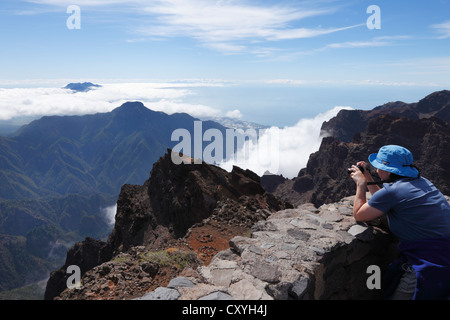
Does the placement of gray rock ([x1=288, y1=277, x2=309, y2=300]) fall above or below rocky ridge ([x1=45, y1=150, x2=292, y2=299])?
above

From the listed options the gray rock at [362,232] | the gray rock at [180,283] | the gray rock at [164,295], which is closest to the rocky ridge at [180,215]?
the gray rock at [180,283]

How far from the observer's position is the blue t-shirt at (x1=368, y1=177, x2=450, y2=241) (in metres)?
5.19

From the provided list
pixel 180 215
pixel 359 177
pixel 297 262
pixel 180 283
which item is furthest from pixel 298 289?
pixel 180 215

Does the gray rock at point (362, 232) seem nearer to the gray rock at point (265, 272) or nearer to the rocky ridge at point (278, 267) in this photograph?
the rocky ridge at point (278, 267)

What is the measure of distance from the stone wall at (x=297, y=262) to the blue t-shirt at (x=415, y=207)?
180 cm

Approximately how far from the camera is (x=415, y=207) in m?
5.26

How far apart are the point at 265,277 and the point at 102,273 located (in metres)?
5.34

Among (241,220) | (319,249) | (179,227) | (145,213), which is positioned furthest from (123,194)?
(319,249)

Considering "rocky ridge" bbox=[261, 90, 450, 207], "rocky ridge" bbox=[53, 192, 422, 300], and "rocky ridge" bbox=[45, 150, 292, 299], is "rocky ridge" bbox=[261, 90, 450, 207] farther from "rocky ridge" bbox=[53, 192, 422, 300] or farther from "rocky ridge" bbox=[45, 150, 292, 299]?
"rocky ridge" bbox=[53, 192, 422, 300]

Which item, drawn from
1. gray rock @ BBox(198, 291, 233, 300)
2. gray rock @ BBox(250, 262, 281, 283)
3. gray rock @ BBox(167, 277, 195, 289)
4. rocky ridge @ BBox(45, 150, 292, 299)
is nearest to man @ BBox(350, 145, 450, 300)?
gray rock @ BBox(250, 262, 281, 283)

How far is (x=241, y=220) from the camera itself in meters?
16.2

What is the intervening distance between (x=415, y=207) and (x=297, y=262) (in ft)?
7.85

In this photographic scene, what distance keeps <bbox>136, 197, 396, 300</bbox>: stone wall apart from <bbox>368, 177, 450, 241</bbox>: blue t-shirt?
70.8 inches

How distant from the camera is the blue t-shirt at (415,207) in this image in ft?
17.0
